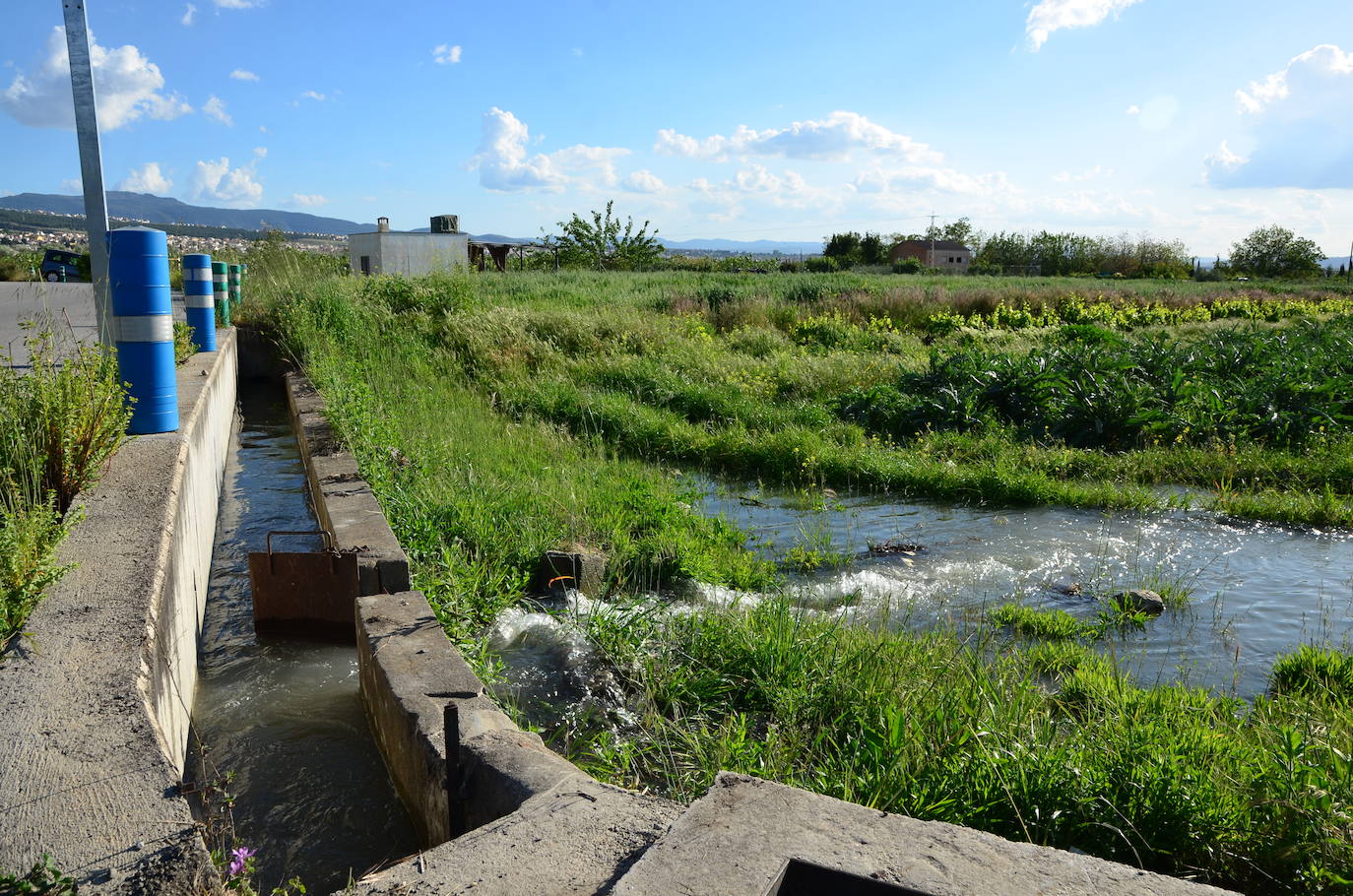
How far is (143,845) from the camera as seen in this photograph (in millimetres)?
1961

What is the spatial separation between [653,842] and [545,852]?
0.26 metres

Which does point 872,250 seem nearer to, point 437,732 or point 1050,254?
point 1050,254

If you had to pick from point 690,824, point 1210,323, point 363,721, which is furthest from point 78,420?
point 1210,323

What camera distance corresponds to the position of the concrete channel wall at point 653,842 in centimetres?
192

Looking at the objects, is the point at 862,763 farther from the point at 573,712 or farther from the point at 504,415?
the point at 504,415

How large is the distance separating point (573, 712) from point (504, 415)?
266 inches

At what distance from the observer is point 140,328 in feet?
17.5

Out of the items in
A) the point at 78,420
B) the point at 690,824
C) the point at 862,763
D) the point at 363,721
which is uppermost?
the point at 78,420

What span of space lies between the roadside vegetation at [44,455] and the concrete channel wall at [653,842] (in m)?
1.40

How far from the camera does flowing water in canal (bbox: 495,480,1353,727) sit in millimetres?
4426

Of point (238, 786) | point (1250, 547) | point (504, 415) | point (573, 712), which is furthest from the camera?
point (504, 415)

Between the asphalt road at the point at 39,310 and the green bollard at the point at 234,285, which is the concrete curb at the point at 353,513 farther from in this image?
the green bollard at the point at 234,285

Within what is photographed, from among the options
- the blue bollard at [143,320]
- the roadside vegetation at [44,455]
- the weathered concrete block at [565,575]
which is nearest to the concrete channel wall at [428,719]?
the weathered concrete block at [565,575]

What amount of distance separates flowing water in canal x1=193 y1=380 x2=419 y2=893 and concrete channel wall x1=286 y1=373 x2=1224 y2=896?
343 millimetres
